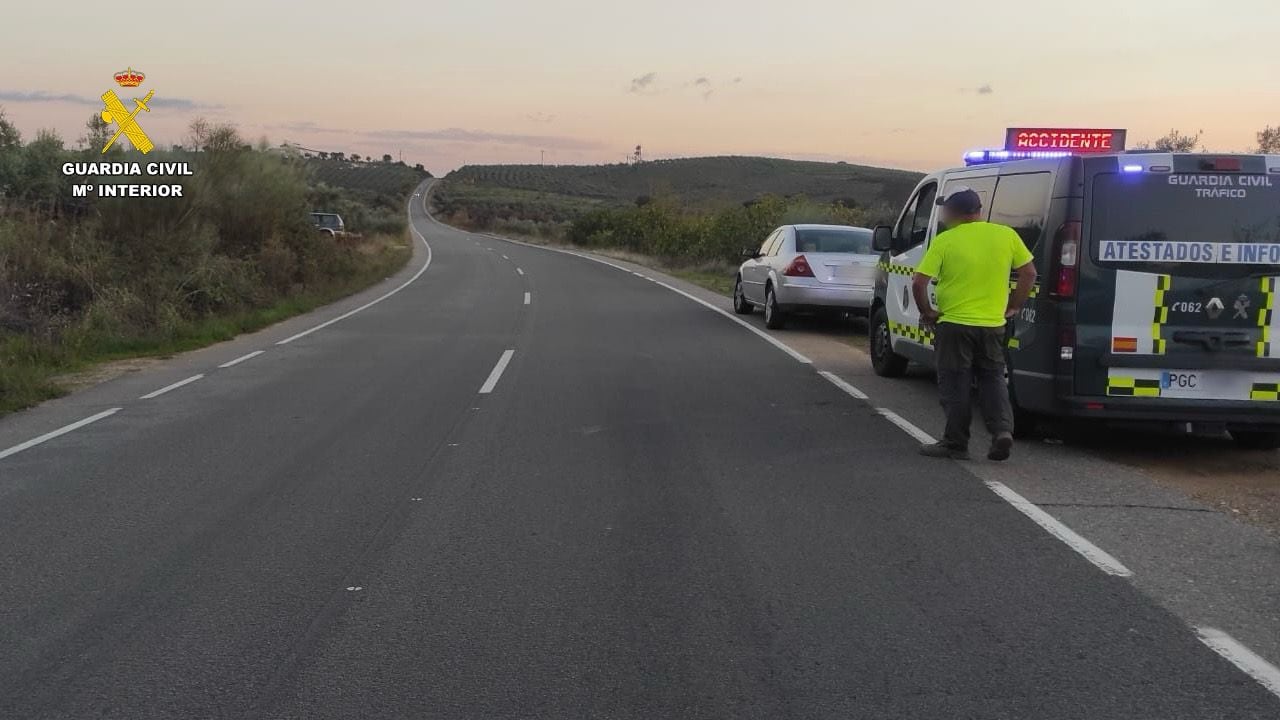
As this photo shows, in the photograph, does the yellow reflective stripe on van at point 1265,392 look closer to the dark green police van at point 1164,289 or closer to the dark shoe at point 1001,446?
the dark green police van at point 1164,289

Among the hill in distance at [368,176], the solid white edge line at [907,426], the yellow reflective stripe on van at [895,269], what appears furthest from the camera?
the hill in distance at [368,176]

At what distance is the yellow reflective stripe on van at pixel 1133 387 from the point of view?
24.7ft

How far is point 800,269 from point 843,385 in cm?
499

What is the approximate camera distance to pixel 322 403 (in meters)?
10.1

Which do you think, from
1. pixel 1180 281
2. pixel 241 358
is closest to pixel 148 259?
pixel 241 358

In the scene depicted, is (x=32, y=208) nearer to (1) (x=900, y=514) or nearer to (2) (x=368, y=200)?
(1) (x=900, y=514)

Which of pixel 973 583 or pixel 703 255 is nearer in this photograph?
pixel 973 583

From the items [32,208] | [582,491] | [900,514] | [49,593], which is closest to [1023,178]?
[900,514]

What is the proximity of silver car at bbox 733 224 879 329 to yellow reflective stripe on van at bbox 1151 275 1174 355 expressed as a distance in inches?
310

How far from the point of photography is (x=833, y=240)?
16.3 metres

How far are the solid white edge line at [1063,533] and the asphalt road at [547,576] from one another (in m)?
0.10

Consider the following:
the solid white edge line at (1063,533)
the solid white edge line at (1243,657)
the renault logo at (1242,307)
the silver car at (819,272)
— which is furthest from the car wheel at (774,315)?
the solid white edge line at (1243,657)

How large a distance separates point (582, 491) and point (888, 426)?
321 centimetres

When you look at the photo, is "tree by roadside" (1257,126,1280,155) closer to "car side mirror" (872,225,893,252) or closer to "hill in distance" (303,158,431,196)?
"car side mirror" (872,225,893,252)
